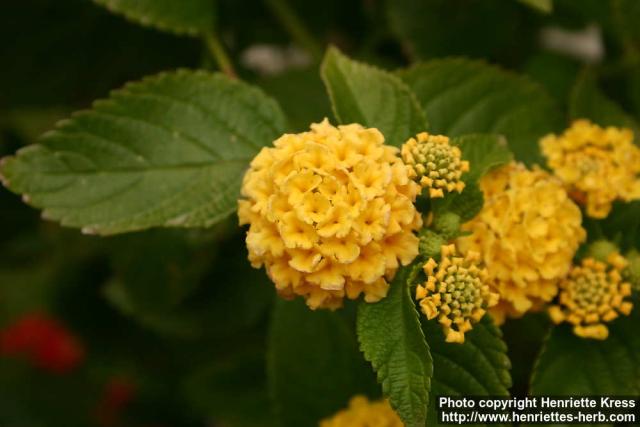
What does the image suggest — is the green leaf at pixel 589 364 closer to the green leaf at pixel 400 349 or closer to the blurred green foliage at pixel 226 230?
the blurred green foliage at pixel 226 230

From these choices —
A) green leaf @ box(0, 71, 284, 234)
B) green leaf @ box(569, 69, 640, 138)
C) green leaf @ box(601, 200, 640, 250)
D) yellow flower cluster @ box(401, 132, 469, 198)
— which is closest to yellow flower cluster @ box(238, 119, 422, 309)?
yellow flower cluster @ box(401, 132, 469, 198)

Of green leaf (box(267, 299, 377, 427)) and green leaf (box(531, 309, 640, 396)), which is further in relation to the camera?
green leaf (box(267, 299, 377, 427))

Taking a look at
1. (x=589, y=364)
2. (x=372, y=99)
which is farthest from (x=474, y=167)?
(x=589, y=364)

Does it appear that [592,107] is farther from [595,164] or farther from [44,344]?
[44,344]

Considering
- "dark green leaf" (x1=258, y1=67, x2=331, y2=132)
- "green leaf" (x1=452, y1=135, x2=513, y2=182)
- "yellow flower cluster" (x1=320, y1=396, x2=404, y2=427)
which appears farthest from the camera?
"dark green leaf" (x1=258, y1=67, x2=331, y2=132)

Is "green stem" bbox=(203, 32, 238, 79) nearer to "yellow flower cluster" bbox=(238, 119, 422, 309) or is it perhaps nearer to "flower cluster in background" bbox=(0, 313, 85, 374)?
"yellow flower cluster" bbox=(238, 119, 422, 309)

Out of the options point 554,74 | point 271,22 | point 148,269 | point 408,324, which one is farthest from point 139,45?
point 408,324
